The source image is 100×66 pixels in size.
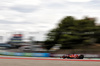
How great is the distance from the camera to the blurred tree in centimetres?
3006

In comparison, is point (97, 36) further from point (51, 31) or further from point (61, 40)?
point (51, 31)

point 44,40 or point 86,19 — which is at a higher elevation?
point 86,19

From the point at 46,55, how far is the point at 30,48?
5.53 m

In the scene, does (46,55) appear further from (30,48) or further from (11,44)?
(11,44)

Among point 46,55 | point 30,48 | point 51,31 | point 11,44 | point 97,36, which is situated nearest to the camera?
point 46,55

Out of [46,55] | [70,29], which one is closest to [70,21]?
[70,29]

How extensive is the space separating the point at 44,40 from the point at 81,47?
7.13 metres

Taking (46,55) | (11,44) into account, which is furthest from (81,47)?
(11,44)

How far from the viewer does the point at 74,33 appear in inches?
1206

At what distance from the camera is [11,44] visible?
41781 millimetres

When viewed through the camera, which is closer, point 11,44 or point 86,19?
point 86,19

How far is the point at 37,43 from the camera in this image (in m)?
30.4

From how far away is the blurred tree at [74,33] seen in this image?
3006 cm

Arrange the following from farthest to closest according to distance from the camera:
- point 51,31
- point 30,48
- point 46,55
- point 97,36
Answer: point 51,31, point 97,36, point 30,48, point 46,55
